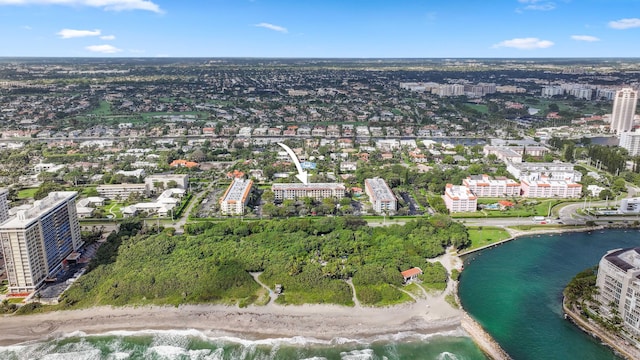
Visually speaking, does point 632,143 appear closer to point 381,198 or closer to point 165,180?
point 381,198

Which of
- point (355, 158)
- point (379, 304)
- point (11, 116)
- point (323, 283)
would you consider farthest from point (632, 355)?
point (11, 116)

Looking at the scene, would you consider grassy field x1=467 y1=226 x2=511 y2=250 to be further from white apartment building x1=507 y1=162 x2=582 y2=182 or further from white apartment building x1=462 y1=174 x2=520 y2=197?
white apartment building x1=507 y1=162 x2=582 y2=182

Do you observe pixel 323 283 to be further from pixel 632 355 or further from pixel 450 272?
pixel 632 355

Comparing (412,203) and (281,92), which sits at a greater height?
(281,92)

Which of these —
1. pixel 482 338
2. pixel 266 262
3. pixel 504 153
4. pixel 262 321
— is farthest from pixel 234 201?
pixel 504 153

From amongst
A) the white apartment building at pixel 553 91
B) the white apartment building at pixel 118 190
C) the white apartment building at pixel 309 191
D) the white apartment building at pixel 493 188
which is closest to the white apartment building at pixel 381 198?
the white apartment building at pixel 309 191

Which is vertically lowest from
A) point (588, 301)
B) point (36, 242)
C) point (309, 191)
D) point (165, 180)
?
point (588, 301)
